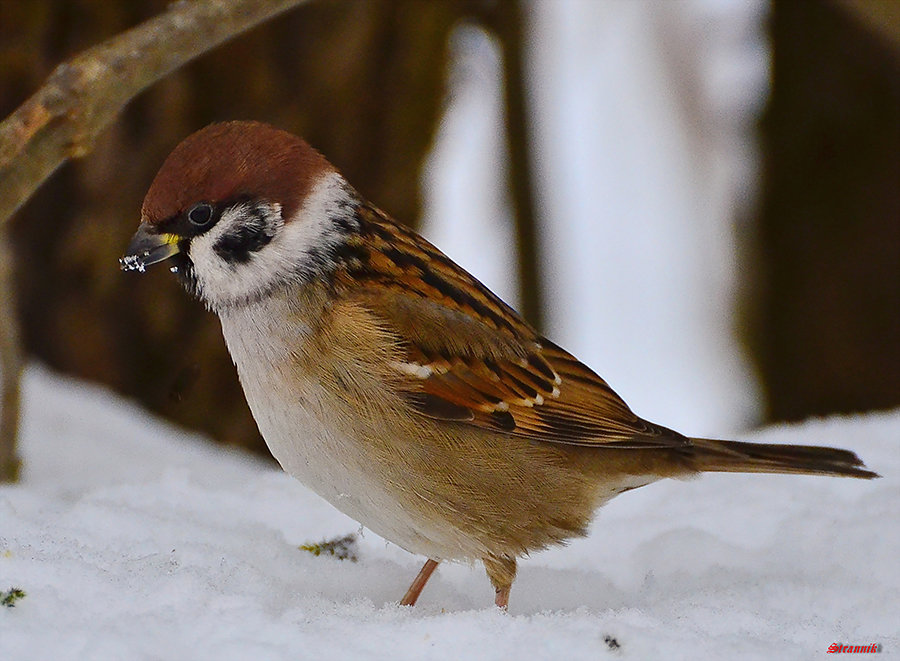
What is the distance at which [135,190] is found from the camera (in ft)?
14.1

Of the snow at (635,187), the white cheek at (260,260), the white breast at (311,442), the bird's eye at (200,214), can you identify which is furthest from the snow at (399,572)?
the snow at (635,187)

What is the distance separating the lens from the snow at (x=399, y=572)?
6.46ft

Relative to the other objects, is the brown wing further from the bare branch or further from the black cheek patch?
the bare branch

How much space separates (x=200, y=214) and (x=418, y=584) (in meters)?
0.97

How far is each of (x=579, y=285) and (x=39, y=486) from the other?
4702 millimetres

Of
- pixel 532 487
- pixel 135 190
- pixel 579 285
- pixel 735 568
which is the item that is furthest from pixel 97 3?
pixel 579 285

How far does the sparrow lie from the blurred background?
1556 mm

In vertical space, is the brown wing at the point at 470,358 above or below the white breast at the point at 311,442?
above

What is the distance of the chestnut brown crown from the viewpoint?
254 centimetres

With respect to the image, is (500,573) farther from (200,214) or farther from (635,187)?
(635,187)

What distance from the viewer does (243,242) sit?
2654mm

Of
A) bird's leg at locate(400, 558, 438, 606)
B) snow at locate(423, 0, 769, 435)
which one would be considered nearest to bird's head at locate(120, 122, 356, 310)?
bird's leg at locate(400, 558, 438, 606)

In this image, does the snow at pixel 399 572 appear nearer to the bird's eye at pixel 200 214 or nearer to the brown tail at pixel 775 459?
the brown tail at pixel 775 459

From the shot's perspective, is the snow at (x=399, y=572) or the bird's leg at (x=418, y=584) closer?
the snow at (x=399, y=572)
